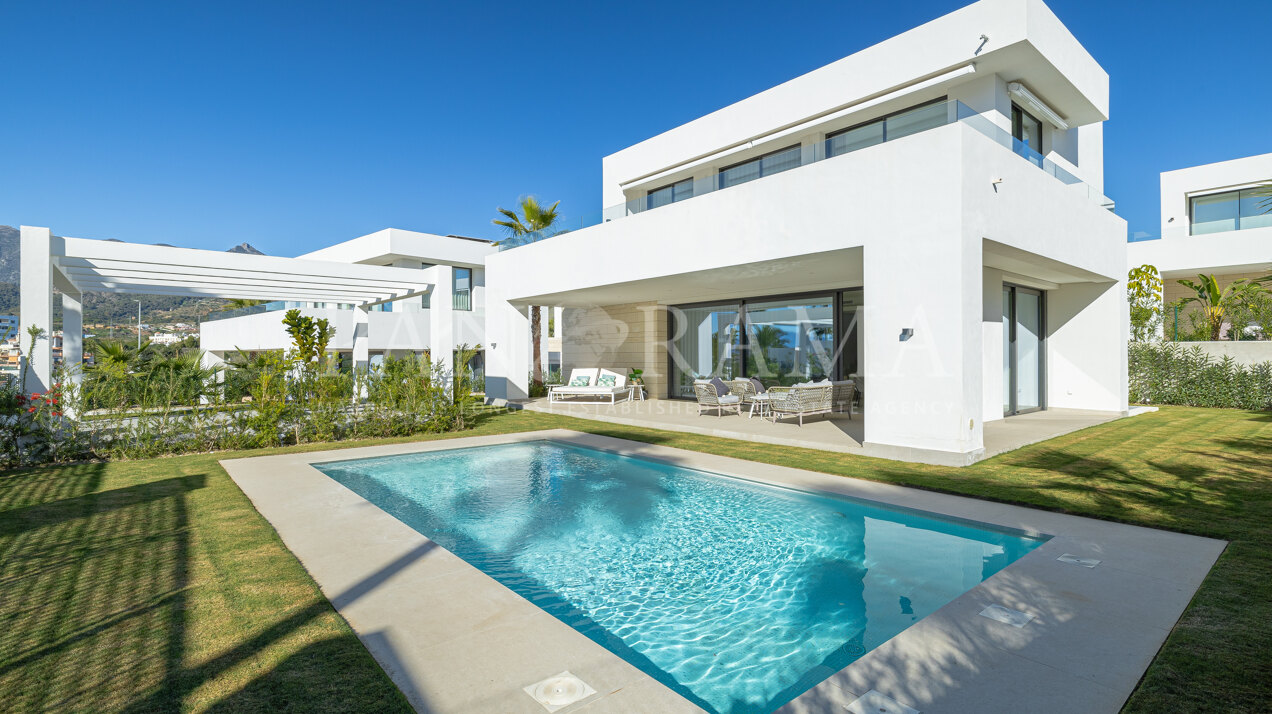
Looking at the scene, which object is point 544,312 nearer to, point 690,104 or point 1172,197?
point 690,104

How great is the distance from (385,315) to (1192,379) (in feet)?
84.6

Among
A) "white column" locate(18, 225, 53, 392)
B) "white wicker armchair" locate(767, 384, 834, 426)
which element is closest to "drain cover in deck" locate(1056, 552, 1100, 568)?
"white wicker armchair" locate(767, 384, 834, 426)

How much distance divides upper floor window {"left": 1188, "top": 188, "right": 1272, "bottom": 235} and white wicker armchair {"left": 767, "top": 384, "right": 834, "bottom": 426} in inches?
654

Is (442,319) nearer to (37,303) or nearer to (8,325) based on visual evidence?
(37,303)

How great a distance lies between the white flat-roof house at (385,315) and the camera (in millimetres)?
23094

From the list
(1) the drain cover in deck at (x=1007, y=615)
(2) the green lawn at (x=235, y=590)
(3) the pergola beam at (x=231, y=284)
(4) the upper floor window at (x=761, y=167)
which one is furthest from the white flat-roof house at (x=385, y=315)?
(1) the drain cover in deck at (x=1007, y=615)

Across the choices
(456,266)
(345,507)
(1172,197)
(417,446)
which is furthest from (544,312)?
(1172,197)

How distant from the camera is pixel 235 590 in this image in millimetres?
3695

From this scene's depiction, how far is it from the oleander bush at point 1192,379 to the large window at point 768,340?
8751 mm

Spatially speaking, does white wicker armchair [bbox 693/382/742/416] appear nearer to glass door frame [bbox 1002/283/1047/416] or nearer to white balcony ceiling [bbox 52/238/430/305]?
glass door frame [bbox 1002/283/1047/416]

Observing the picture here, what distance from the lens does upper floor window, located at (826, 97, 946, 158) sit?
8.72 meters

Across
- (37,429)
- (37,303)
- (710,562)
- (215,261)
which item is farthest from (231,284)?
(710,562)

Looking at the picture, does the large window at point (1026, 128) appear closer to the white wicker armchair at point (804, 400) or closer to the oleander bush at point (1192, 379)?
the white wicker armchair at point (804, 400)

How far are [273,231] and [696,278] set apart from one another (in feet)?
150
